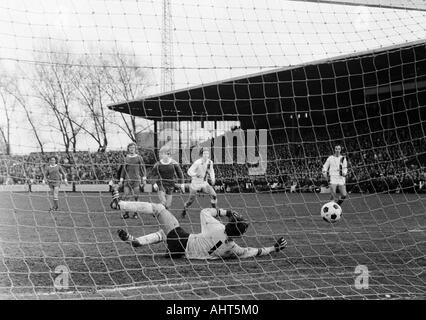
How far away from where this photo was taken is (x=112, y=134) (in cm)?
737

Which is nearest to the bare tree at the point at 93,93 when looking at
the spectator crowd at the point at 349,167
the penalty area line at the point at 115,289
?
the penalty area line at the point at 115,289

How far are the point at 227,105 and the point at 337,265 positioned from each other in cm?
836

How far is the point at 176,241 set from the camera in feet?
21.2

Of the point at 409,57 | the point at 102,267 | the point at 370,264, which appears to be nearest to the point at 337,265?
the point at 370,264

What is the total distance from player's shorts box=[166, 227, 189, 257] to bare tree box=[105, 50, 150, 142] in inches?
71.5

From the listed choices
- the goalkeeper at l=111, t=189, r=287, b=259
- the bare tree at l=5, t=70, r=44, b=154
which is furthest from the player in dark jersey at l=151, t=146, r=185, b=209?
the bare tree at l=5, t=70, r=44, b=154

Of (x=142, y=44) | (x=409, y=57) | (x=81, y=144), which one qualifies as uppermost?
(x=409, y=57)

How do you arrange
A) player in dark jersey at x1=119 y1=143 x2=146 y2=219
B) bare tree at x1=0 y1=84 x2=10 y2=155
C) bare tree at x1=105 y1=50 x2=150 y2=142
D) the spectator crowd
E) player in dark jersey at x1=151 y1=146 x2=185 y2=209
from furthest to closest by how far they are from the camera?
1. the spectator crowd
2. player in dark jersey at x1=119 y1=143 x2=146 y2=219
3. player in dark jersey at x1=151 y1=146 x2=185 y2=209
4. bare tree at x1=105 y1=50 x2=150 y2=142
5. bare tree at x1=0 y1=84 x2=10 y2=155

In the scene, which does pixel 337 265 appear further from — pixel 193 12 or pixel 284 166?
pixel 284 166

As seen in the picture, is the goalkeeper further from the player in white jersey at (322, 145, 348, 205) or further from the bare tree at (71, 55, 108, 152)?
the player in white jersey at (322, 145, 348, 205)

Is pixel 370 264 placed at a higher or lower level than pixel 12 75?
lower

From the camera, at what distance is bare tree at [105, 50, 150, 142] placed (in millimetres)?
6670

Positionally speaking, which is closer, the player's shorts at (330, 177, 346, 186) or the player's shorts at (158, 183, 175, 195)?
the player's shorts at (158, 183, 175, 195)

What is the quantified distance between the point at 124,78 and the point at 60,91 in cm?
89
